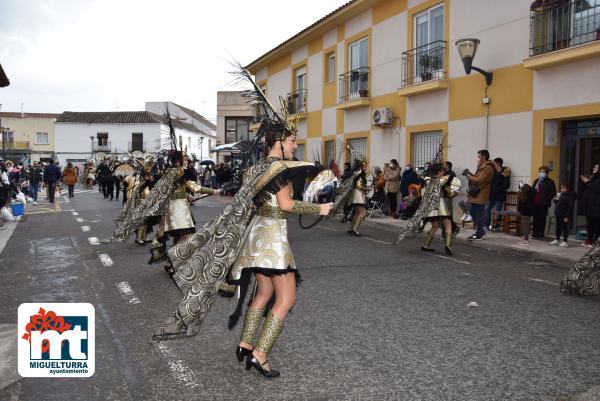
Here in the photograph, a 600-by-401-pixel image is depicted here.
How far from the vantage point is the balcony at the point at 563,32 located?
35.8 ft

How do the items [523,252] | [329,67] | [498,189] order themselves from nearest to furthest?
[523,252] < [498,189] < [329,67]

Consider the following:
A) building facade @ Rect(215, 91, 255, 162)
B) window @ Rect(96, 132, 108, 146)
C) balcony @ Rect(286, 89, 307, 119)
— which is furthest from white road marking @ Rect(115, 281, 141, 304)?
window @ Rect(96, 132, 108, 146)

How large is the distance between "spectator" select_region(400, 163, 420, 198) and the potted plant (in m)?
2.49

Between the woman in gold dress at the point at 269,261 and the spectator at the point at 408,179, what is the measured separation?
11862mm

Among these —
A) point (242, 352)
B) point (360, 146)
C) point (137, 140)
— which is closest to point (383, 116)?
point (360, 146)

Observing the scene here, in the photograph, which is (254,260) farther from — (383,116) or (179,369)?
(383,116)

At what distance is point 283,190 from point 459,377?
1.77m

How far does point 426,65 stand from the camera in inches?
617

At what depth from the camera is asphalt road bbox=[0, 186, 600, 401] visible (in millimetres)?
3699

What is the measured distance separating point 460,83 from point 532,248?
5894mm

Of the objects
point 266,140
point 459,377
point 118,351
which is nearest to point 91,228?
point 118,351

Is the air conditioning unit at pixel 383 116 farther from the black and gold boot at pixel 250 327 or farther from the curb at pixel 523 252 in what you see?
the black and gold boot at pixel 250 327

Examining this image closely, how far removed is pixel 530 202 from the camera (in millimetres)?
11320

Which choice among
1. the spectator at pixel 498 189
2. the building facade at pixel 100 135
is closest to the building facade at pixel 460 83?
the spectator at pixel 498 189
